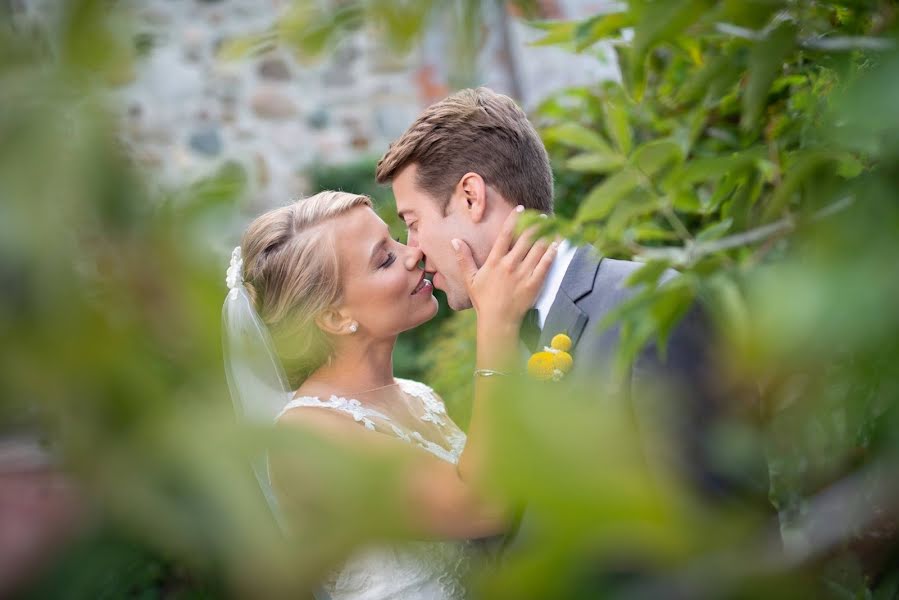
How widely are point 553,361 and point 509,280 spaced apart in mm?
→ 412

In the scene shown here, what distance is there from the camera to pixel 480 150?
2.36 meters

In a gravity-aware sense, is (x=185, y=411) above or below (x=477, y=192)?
above

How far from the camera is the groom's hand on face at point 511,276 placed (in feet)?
6.67

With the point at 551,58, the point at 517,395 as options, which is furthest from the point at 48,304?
the point at 551,58

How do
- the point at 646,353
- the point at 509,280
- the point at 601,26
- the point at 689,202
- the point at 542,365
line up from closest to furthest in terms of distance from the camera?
the point at 601,26, the point at 689,202, the point at 542,365, the point at 646,353, the point at 509,280

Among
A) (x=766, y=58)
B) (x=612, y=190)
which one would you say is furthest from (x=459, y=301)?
(x=766, y=58)

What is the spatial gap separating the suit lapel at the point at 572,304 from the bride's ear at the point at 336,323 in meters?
0.69

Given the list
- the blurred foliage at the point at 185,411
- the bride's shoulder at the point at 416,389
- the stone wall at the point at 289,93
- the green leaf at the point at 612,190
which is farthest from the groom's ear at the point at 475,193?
the stone wall at the point at 289,93

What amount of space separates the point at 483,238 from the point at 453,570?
95cm

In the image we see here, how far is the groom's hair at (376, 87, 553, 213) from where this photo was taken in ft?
7.77

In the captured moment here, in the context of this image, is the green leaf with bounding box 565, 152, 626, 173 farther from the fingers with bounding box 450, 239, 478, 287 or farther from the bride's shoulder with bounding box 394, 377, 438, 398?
the bride's shoulder with bounding box 394, 377, 438, 398

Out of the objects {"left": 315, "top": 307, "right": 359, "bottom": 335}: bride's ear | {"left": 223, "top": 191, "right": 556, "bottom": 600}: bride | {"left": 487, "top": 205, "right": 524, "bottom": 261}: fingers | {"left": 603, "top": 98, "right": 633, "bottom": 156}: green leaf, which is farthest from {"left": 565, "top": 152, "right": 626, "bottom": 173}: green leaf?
{"left": 315, "top": 307, "right": 359, "bottom": 335}: bride's ear

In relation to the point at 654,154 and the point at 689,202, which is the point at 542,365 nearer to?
the point at 689,202

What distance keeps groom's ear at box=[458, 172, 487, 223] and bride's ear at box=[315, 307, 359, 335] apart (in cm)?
52
